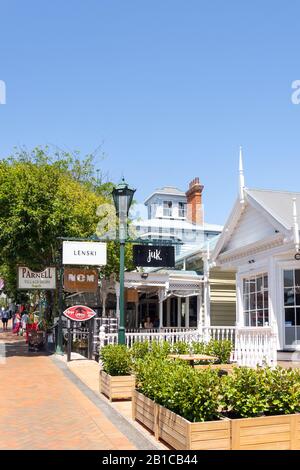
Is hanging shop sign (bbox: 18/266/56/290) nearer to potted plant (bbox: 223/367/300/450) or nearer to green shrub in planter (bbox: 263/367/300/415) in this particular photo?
potted plant (bbox: 223/367/300/450)

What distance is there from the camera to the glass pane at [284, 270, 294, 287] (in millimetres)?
13258

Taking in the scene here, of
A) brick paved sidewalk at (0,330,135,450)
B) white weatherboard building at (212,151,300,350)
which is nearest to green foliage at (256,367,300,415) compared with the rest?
brick paved sidewalk at (0,330,135,450)

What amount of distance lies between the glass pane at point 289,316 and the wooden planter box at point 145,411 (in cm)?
646

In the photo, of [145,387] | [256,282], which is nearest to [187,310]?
[256,282]

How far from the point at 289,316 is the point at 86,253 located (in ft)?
22.5

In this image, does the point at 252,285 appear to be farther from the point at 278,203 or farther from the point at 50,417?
the point at 50,417

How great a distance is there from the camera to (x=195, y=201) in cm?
3269

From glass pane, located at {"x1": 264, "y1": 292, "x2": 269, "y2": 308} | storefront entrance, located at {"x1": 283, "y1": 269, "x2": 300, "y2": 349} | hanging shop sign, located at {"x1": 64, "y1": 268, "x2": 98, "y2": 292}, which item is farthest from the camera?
hanging shop sign, located at {"x1": 64, "y1": 268, "x2": 98, "y2": 292}

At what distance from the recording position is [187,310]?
23.6 meters

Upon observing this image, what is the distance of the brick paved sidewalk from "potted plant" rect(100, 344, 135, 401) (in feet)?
1.62

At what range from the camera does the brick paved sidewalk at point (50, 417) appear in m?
6.71
